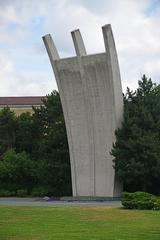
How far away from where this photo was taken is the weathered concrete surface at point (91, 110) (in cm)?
3481

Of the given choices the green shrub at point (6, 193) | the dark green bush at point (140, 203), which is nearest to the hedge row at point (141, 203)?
the dark green bush at point (140, 203)

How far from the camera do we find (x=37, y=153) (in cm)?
4784

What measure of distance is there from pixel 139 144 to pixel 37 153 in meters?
15.8

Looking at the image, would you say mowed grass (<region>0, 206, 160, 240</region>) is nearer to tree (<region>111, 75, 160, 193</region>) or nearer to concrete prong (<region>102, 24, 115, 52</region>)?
tree (<region>111, 75, 160, 193</region>)

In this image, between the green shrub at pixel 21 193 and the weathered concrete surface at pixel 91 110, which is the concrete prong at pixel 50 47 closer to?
the weathered concrete surface at pixel 91 110

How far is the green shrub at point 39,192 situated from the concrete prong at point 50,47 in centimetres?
1126

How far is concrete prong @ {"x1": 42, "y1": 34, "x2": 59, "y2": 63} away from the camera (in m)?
36.5

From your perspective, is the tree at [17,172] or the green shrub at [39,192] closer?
the green shrub at [39,192]

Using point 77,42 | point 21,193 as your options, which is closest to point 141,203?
point 77,42

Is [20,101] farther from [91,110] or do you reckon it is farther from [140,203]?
[140,203]

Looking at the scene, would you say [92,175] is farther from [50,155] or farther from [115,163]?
[50,155]

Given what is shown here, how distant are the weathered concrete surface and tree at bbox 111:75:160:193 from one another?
855 millimetres

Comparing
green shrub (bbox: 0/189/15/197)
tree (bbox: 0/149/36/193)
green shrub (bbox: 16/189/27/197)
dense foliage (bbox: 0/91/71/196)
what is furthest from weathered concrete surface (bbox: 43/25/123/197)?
green shrub (bbox: 0/189/15/197)

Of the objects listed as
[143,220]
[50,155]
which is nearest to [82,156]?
[50,155]
